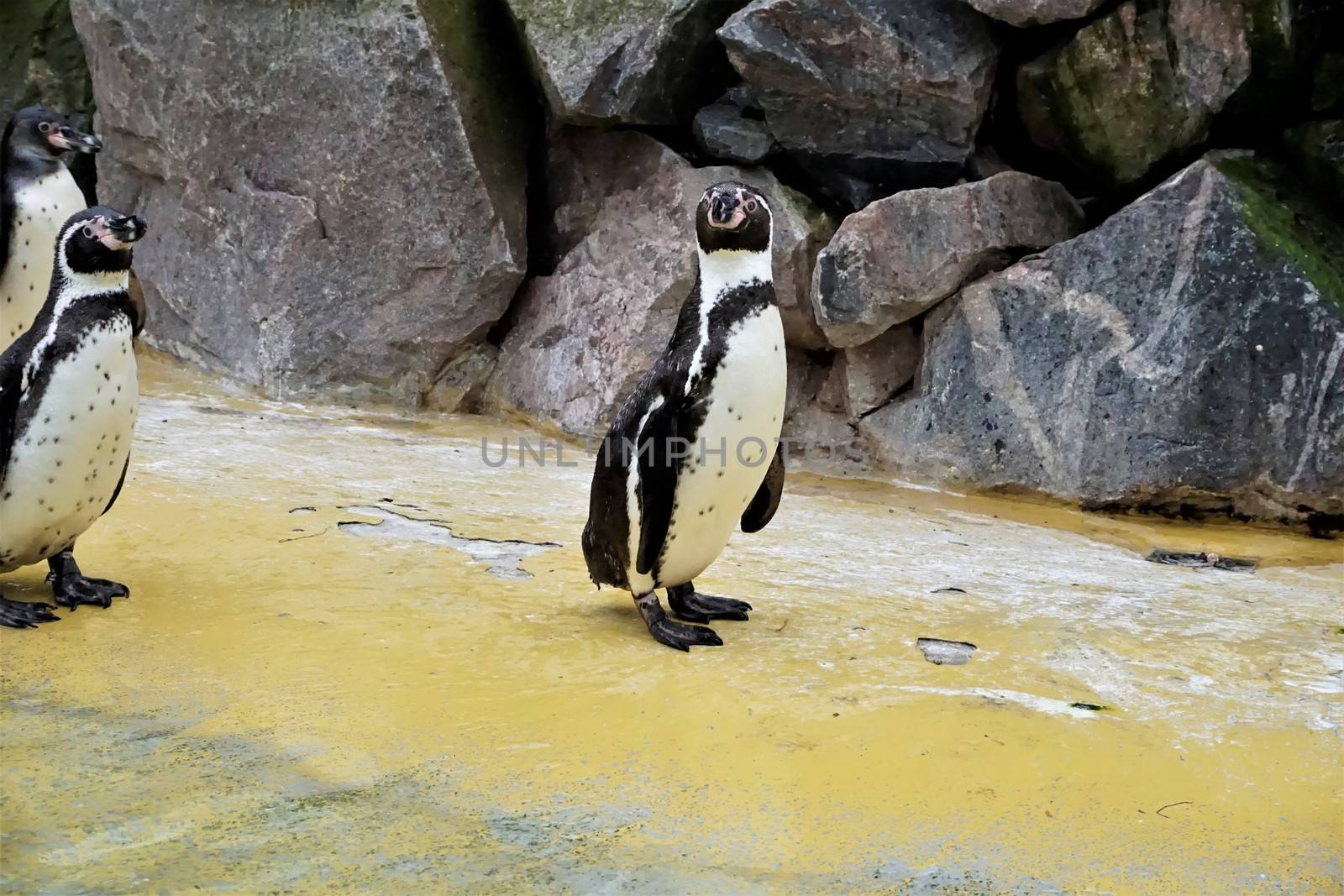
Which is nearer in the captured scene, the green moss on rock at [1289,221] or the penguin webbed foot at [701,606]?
the penguin webbed foot at [701,606]

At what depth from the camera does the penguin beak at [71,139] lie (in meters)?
4.77

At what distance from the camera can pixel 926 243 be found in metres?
4.79

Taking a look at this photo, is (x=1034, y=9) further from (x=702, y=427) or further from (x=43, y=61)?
(x=43, y=61)

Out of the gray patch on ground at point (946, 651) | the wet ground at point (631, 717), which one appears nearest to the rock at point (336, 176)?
the wet ground at point (631, 717)

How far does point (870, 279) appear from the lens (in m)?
4.83

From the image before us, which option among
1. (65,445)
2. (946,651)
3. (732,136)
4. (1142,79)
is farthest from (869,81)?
(65,445)

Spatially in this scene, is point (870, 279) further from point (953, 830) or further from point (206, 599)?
point (953, 830)

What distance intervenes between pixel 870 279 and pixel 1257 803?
121 inches

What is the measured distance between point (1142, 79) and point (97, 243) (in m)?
3.58

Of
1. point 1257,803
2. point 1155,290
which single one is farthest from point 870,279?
point 1257,803

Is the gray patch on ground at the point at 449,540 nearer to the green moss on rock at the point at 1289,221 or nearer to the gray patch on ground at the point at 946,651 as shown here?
the gray patch on ground at the point at 946,651

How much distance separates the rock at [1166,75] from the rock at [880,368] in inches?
38.2

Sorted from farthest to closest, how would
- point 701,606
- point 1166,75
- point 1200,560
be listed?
point 1166,75 → point 1200,560 → point 701,606

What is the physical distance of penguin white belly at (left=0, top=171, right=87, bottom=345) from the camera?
187 inches
